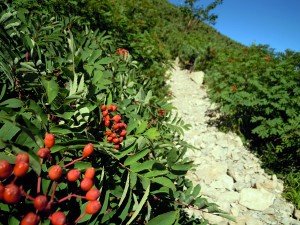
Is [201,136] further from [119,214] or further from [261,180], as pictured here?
[119,214]

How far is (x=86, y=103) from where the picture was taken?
1242mm

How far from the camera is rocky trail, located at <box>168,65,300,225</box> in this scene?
3799 millimetres

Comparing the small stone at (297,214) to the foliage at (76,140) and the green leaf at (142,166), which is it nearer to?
the foliage at (76,140)

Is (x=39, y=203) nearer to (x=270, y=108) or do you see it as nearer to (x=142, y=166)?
(x=142, y=166)

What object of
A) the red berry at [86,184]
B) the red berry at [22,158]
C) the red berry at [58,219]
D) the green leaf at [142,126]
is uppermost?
the green leaf at [142,126]

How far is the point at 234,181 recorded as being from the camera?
4555 millimetres

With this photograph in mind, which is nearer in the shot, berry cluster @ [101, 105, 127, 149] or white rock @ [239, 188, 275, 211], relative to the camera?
berry cluster @ [101, 105, 127, 149]

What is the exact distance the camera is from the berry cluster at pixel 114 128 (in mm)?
1239

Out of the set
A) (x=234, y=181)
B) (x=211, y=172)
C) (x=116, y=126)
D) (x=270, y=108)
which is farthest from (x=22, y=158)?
(x=270, y=108)

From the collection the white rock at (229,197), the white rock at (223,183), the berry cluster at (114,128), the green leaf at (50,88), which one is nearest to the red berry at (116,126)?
the berry cluster at (114,128)

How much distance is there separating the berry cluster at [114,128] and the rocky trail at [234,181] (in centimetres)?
155

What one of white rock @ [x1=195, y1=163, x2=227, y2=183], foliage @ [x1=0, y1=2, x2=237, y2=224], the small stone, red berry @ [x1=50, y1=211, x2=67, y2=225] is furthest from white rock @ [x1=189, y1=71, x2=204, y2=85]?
red berry @ [x1=50, y1=211, x2=67, y2=225]

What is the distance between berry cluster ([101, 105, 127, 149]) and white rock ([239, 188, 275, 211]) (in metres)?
3.64

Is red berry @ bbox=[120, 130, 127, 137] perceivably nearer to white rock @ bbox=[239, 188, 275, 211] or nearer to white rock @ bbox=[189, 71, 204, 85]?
white rock @ bbox=[239, 188, 275, 211]
